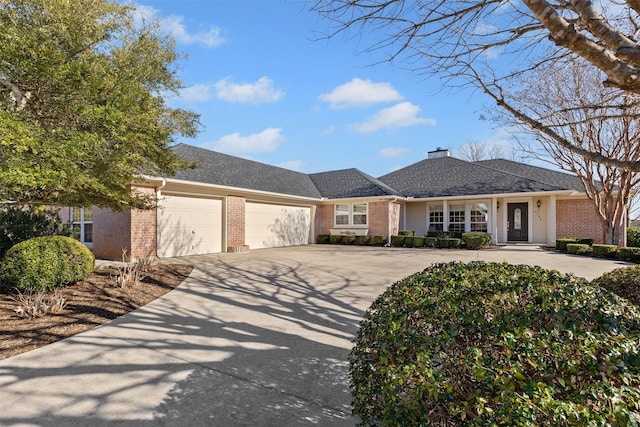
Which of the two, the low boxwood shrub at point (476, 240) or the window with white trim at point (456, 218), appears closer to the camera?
the low boxwood shrub at point (476, 240)

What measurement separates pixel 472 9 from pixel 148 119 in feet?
19.0

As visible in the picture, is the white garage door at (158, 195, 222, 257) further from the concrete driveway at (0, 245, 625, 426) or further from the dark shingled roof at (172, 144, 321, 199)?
the concrete driveway at (0, 245, 625, 426)

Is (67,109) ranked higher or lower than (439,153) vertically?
lower

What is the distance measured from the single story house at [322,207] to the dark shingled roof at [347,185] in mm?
76

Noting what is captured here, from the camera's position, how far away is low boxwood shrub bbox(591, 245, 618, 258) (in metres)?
12.2

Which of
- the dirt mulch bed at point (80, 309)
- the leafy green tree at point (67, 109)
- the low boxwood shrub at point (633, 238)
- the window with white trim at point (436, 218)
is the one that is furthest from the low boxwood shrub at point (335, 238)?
the low boxwood shrub at point (633, 238)

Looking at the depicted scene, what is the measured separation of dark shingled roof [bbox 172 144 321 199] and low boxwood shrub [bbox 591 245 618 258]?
13.2m

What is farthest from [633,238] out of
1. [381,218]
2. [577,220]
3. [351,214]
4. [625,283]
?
[625,283]

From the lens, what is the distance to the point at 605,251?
40.5 ft

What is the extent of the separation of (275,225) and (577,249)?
13.6 metres

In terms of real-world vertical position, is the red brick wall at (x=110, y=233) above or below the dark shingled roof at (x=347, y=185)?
below

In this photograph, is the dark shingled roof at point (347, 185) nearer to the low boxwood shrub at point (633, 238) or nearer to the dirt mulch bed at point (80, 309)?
the low boxwood shrub at point (633, 238)

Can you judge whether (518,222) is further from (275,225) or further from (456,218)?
(275,225)

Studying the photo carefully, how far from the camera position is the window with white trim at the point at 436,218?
19.4 meters
